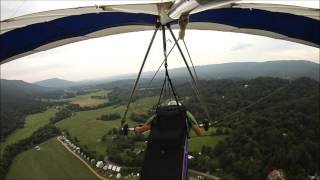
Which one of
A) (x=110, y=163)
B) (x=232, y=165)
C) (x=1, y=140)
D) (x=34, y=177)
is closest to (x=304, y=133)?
(x=232, y=165)

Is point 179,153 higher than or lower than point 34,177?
higher

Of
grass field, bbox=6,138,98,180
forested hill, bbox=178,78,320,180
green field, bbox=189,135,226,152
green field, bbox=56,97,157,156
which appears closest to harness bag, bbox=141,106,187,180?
forested hill, bbox=178,78,320,180

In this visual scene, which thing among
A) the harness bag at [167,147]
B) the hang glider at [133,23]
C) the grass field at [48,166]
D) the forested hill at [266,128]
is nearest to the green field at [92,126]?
the grass field at [48,166]

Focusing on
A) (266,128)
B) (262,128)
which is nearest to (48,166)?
(262,128)

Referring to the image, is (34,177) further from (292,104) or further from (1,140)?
(292,104)

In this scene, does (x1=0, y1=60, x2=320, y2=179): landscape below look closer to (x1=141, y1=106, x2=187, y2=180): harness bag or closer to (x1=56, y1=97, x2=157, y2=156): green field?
(x1=56, y1=97, x2=157, y2=156): green field
